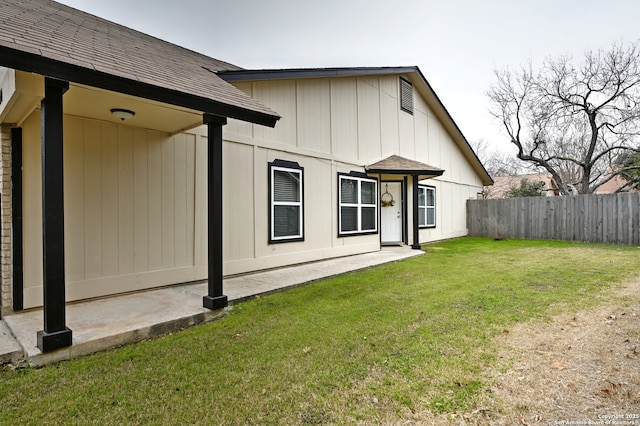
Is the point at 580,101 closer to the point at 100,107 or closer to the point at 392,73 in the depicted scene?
the point at 392,73

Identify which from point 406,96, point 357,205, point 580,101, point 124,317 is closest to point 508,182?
point 580,101

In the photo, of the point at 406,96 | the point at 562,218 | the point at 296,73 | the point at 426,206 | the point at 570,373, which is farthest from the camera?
the point at 426,206

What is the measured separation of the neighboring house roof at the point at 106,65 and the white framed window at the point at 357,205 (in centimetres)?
429

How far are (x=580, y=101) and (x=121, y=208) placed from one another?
20451 mm

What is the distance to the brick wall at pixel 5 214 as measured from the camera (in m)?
4.06

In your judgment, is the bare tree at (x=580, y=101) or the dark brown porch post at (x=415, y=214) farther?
the bare tree at (x=580, y=101)

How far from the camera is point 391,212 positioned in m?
10.9

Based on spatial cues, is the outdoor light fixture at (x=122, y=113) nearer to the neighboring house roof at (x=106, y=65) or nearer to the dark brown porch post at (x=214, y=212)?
the neighboring house roof at (x=106, y=65)

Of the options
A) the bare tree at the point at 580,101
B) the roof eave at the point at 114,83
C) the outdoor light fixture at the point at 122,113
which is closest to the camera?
the roof eave at the point at 114,83

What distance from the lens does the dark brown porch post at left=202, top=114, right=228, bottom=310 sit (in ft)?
14.0

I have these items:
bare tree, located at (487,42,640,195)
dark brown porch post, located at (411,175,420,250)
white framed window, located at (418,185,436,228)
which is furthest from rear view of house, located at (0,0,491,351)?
bare tree, located at (487,42,640,195)

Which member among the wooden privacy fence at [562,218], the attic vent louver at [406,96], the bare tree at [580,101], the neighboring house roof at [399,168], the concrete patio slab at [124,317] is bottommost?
the concrete patio slab at [124,317]

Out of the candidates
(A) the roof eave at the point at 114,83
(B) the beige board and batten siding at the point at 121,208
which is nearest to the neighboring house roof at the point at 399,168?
(B) the beige board and batten siding at the point at 121,208

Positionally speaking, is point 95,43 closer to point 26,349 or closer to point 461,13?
point 26,349
